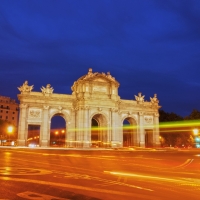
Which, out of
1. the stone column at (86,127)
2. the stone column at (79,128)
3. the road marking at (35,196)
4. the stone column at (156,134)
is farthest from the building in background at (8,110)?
the road marking at (35,196)

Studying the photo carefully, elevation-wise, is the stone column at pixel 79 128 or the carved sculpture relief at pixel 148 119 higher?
the carved sculpture relief at pixel 148 119

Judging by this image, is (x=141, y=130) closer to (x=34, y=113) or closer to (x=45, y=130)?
(x=45, y=130)

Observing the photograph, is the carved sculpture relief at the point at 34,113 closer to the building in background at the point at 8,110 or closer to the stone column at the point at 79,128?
the stone column at the point at 79,128

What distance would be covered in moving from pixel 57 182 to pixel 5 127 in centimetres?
8103

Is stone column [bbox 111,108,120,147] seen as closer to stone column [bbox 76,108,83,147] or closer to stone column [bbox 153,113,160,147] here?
stone column [bbox 76,108,83,147]

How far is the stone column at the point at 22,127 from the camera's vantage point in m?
49.7

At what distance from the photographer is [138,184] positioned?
35.3 ft

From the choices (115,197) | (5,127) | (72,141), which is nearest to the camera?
(115,197)

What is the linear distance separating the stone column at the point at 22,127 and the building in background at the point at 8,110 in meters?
76.4

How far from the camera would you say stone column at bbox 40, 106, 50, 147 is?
51900 millimetres

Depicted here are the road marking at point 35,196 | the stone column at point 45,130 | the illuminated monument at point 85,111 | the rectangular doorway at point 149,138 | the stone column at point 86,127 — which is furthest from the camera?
the rectangular doorway at point 149,138

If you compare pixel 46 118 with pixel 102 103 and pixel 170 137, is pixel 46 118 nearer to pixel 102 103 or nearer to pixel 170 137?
pixel 102 103

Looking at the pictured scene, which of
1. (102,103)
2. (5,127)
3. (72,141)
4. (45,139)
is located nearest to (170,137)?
(102,103)

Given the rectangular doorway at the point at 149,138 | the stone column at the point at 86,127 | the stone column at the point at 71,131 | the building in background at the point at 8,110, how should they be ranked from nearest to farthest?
the stone column at the point at 86,127 → the stone column at the point at 71,131 → the rectangular doorway at the point at 149,138 → the building in background at the point at 8,110
